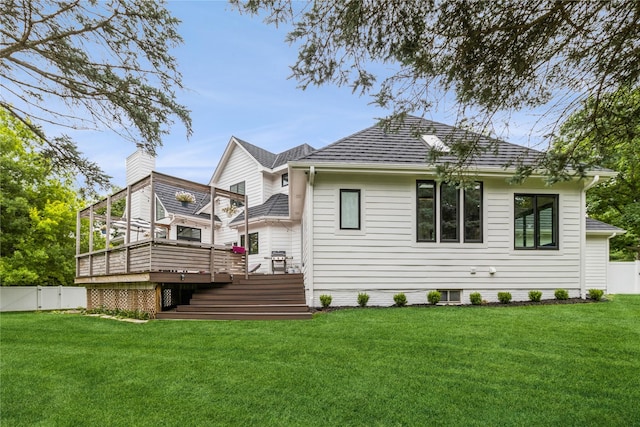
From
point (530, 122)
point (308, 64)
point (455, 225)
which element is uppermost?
point (308, 64)

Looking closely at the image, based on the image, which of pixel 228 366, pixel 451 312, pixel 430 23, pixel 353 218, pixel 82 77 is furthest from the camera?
pixel 353 218

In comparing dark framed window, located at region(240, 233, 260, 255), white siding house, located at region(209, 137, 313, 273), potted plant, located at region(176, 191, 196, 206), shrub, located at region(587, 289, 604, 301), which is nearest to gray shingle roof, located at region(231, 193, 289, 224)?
white siding house, located at region(209, 137, 313, 273)

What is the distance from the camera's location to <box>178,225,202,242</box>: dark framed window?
57.7 ft

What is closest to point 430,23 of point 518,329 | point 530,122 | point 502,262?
point 530,122

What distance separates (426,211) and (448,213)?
2.00 ft

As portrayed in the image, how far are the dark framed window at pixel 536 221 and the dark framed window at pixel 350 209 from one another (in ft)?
14.5

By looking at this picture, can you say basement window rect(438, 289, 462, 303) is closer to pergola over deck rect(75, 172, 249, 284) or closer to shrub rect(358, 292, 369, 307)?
shrub rect(358, 292, 369, 307)

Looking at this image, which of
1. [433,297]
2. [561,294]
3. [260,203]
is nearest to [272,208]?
[260,203]

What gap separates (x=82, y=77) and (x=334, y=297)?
7.11 m

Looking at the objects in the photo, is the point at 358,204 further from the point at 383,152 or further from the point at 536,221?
the point at 536,221

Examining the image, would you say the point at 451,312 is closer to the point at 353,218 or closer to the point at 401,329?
the point at 401,329

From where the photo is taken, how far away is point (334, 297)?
9.72m

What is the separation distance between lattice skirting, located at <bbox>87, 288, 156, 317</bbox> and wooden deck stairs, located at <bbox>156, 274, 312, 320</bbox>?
495 millimetres

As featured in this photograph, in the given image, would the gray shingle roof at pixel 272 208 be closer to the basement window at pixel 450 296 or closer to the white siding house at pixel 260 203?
the white siding house at pixel 260 203
